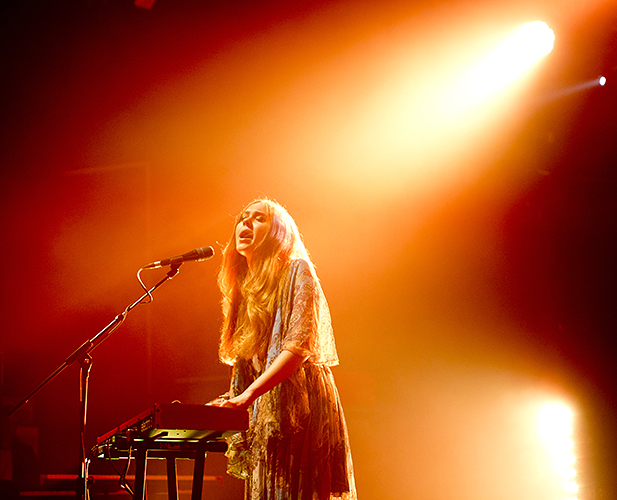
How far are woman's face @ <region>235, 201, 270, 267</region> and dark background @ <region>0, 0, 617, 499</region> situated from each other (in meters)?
2.31

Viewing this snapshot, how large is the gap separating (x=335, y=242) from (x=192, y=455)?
3418 millimetres

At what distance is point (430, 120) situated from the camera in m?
5.10

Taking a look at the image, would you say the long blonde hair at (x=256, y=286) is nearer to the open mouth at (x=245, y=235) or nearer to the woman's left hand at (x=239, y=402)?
the open mouth at (x=245, y=235)

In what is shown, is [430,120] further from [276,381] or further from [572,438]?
[276,381]

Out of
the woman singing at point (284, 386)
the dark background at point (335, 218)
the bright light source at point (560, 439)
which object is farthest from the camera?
the bright light source at point (560, 439)

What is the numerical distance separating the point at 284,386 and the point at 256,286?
45 centimetres

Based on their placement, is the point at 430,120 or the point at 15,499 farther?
the point at 430,120

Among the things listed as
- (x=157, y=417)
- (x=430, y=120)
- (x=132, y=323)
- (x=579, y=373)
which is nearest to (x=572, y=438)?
(x=579, y=373)

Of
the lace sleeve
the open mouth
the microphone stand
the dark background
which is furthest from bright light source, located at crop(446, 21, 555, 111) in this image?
the microphone stand

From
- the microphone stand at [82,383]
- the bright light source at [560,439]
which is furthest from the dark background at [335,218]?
the microphone stand at [82,383]

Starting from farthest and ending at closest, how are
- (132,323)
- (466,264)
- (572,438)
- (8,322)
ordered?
(466,264)
(572,438)
(132,323)
(8,322)

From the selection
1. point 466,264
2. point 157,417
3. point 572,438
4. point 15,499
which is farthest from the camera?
point 466,264

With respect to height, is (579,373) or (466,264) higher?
(466,264)

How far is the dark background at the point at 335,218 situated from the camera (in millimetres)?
4152
